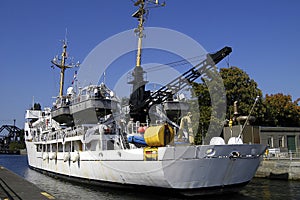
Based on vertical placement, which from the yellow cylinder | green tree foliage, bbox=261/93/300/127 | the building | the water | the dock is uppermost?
green tree foliage, bbox=261/93/300/127

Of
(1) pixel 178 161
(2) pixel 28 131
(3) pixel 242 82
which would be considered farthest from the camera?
(2) pixel 28 131

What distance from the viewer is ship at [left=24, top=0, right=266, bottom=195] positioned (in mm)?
17125

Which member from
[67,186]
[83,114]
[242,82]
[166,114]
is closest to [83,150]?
[67,186]

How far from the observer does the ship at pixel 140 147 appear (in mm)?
17125

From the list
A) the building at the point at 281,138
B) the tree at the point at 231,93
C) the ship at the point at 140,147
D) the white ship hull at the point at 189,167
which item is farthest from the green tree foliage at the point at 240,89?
the white ship hull at the point at 189,167

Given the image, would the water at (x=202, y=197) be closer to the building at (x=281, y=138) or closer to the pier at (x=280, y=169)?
the pier at (x=280, y=169)

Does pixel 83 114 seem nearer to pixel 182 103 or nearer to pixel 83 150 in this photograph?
pixel 83 150

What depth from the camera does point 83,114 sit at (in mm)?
30453

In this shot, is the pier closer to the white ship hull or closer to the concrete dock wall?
the concrete dock wall

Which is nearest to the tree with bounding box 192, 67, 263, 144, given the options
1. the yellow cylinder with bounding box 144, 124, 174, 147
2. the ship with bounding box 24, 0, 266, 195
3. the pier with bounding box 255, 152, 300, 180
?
the ship with bounding box 24, 0, 266, 195

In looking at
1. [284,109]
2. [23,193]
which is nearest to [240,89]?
[284,109]

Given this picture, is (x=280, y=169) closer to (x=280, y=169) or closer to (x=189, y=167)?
(x=280, y=169)

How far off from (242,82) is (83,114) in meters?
23.2

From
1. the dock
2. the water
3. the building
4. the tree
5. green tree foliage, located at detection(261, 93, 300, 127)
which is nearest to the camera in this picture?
the dock
